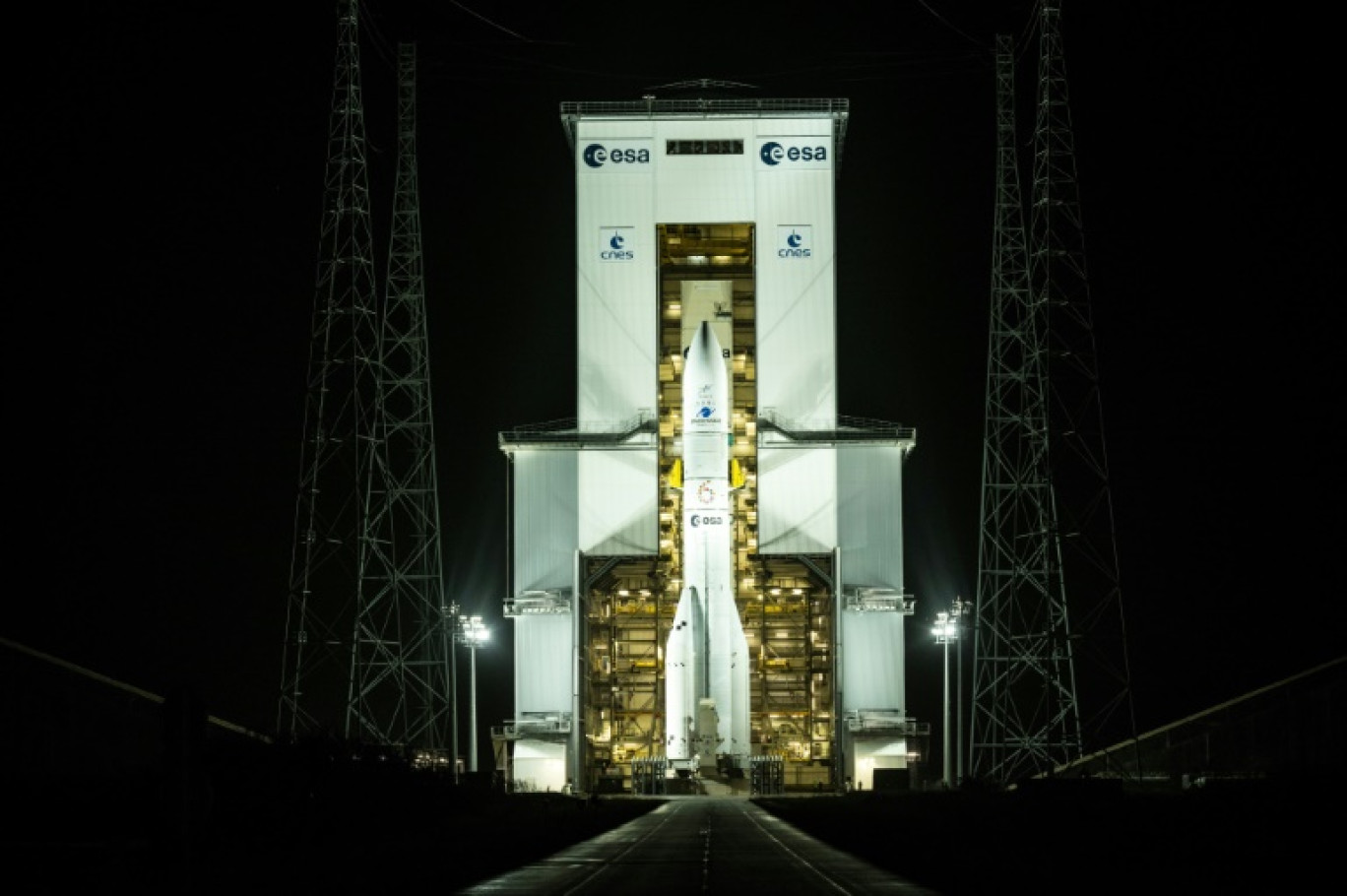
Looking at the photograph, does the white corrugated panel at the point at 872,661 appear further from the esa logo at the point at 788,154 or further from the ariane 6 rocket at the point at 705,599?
the esa logo at the point at 788,154

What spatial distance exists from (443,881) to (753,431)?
189 ft

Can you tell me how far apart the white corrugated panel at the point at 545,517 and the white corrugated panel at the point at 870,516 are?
38.4 feet

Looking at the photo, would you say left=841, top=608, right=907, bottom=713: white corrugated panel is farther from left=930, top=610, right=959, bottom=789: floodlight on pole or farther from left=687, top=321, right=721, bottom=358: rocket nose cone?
left=687, top=321, right=721, bottom=358: rocket nose cone

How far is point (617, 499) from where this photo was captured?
80312mm

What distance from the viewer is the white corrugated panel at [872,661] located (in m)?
80.5

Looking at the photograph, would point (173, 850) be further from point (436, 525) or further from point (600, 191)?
point (600, 191)

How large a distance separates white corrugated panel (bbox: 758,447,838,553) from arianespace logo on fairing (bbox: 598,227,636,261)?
1010cm

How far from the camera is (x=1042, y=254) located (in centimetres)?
5925

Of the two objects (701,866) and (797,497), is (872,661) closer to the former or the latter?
(797,497)

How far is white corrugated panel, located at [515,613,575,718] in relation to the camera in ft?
266

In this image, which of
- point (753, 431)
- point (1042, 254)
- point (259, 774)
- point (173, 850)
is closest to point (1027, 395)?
point (1042, 254)

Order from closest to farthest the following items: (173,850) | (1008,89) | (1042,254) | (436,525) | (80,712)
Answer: (173,850) < (80,712) < (1042,254) < (436,525) < (1008,89)

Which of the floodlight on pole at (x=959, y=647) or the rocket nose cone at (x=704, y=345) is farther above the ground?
the rocket nose cone at (x=704, y=345)

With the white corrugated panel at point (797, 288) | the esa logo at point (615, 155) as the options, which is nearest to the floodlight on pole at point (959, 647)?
the white corrugated panel at point (797, 288)
